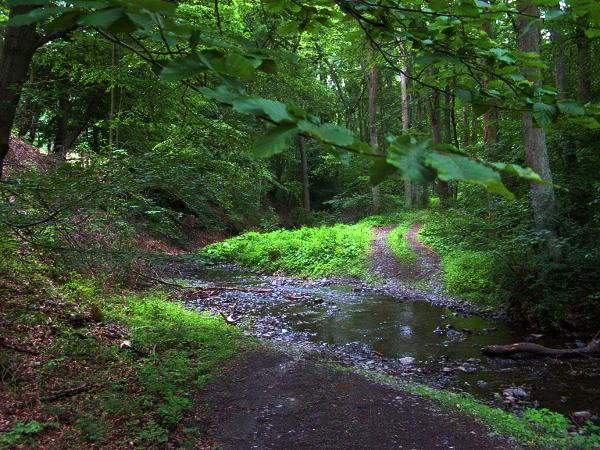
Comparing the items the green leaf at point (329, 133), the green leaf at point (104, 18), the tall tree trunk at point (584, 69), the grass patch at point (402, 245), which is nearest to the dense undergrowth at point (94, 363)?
the green leaf at point (104, 18)

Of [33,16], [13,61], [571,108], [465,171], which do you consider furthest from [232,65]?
[13,61]

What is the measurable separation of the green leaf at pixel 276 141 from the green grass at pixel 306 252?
14.4m

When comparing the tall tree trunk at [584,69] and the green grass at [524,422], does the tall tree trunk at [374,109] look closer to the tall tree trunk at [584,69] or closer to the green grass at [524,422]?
the tall tree trunk at [584,69]

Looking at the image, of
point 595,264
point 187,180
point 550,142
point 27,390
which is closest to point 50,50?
point 187,180

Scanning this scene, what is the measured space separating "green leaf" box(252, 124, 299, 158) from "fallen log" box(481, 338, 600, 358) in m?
7.49

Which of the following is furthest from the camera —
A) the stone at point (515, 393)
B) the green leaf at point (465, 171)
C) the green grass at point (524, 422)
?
the stone at point (515, 393)

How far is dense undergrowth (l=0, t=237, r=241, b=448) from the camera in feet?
13.3

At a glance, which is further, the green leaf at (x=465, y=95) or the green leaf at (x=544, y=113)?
the green leaf at (x=465, y=95)

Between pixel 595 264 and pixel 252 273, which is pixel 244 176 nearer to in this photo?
pixel 595 264

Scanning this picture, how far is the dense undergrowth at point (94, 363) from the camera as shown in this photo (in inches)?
159

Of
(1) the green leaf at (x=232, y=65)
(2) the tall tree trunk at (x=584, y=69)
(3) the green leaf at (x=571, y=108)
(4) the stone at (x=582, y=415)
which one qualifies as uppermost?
(2) the tall tree trunk at (x=584, y=69)

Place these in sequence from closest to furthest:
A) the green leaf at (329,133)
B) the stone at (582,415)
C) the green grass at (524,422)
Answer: the green leaf at (329,133) < the green grass at (524,422) < the stone at (582,415)

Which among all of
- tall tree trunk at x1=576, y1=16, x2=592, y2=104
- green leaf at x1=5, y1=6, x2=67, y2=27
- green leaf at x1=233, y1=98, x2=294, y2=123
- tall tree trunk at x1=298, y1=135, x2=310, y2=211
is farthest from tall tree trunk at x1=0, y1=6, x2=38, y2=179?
tall tree trunk at x1=298, y1=135, x2=310, y2=211

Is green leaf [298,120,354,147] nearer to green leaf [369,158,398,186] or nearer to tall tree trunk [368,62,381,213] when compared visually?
green leaf [369,158,398,186]
